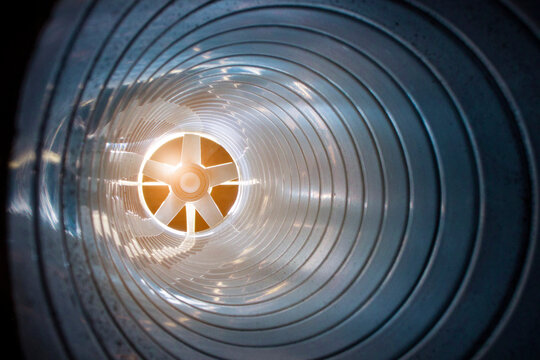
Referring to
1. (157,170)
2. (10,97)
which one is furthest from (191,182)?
(10,97)

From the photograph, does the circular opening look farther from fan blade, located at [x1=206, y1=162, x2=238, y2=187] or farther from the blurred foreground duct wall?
the blurred foreground duct wall

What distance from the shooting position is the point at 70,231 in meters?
1.83

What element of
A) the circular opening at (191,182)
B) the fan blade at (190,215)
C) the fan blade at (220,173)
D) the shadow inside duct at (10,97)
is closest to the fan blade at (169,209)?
the circular opening at (191,182)

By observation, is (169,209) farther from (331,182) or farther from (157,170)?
(331,182)

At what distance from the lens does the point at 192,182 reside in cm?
700

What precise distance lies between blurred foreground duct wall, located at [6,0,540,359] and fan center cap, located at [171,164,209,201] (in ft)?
11.0

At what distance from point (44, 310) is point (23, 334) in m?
0.15

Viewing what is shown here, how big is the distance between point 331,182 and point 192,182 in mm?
3885

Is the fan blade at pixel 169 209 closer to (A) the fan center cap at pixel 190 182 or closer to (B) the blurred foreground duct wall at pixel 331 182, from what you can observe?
(A) the fan center cap at pixel 190 182

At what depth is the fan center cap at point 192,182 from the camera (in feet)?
22.9

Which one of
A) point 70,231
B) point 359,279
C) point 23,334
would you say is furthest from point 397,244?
point 23,334

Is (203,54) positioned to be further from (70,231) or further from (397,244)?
(397,244)

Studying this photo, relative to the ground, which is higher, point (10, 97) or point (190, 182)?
point (190, 182)

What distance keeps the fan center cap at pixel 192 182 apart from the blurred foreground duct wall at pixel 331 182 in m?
3.37
